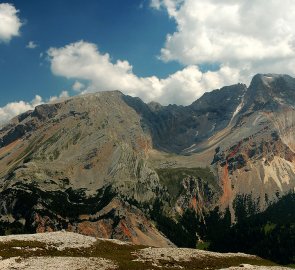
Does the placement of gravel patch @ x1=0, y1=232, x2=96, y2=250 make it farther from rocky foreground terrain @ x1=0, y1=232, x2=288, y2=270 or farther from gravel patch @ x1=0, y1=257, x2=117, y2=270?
gravel patch @ x1=0, y1=257, x2=117, y2=270

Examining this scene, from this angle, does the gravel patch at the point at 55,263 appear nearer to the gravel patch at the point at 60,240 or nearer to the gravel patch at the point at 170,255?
the gravel patch at the point at 170,255

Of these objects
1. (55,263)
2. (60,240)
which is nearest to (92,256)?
(60,240)

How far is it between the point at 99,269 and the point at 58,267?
6.86 m

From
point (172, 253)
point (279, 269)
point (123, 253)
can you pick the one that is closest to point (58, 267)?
point (123, 253)

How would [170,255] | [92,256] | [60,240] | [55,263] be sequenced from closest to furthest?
[55,263] → [92,256] → [170,255] → [60,240]

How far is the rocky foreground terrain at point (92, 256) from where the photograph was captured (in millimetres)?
77625

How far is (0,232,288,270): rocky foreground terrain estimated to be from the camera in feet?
255

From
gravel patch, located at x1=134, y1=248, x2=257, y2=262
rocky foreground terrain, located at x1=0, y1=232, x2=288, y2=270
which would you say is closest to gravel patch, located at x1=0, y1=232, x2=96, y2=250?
rocky foreground terrain, located at x1=0, y1=232, x2=288, y2=270

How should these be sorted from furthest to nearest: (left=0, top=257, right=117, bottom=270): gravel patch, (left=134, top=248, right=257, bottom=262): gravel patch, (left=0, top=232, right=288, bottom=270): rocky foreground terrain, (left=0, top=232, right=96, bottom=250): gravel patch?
1. (left=0, top=232, right=96, bottom=250): gravel patch
2. (left=134, top=248, right=257, bottom=262): gravel patch
3. (left=0, top=232, right=288, bottom=270): rocky foreground terrain
4. (left=0, top=257, right=117, bottom=270): gravel patch

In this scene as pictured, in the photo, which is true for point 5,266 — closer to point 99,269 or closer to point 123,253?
point 99,269

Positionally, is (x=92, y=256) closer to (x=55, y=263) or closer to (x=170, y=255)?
(x=55, y=263)

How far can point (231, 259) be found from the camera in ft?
335

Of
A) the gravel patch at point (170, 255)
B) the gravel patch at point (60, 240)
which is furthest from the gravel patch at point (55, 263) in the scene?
the gravel patch at point (60, 240)

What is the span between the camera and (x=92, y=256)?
90.9 meters
